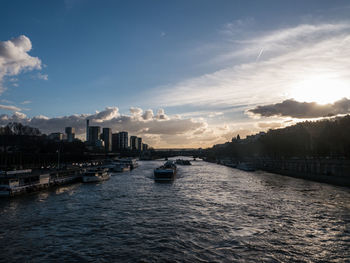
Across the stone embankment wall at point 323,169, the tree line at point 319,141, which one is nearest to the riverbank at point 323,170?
the stone embankment wall at point 323,169

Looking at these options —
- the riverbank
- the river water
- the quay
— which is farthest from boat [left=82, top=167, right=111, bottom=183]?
the riverbank

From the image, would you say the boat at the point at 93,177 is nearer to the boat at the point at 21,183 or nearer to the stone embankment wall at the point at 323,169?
the boat at the point at 21,183

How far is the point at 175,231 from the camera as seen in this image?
1053 inches

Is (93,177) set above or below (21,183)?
below

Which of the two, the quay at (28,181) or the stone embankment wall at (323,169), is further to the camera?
the stone embankment wall at (323,169)

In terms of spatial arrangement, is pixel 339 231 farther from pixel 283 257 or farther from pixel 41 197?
pixel 41 197

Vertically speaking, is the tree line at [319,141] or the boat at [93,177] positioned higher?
the tree line at [319,141]

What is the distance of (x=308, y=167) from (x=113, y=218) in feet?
261

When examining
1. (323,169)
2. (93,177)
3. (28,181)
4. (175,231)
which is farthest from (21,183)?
(323,169)

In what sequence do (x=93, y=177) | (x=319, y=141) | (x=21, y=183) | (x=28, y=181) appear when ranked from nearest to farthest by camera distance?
(x=21, y=183), (x=28, y=181), (x=93, y=177), (x=319, y=141)

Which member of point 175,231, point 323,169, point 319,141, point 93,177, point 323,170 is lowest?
point 175,231

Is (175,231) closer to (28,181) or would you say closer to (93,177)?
(28,181)

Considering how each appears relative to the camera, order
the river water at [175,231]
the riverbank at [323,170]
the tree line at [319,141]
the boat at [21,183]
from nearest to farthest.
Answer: the river water at [175,231]
the boat at [21,183]
the riverbank at [323,170]
the tree line at [319,141]

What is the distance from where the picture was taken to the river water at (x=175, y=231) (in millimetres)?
20812
